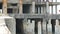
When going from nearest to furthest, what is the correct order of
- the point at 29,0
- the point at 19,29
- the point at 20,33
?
the point at 20,33, the point at 19,29, the point at 29,0

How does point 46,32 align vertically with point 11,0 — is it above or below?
below

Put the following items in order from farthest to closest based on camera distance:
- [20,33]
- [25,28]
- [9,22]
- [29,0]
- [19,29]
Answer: [29,0] → [19,29] → [20,33] → [25,28] → [9,22]

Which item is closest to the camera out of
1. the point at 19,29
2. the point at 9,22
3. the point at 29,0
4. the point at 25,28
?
the point at 9,22

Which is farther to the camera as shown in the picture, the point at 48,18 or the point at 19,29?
the point at 19,29

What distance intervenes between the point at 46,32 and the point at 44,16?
1.58m

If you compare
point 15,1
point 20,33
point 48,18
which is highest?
point 15,1

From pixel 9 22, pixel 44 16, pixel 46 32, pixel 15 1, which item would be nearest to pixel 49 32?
pixel 46 32

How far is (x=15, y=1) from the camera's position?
22844mm

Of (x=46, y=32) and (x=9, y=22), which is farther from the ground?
(x=9, y=22)

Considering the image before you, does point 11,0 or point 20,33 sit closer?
point 20,33

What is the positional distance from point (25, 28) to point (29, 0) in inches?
281

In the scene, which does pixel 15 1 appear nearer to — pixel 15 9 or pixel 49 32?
pixel 15 9

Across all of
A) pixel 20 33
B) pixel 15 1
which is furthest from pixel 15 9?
pixel 20 33

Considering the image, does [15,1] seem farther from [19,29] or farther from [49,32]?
[49,32]
